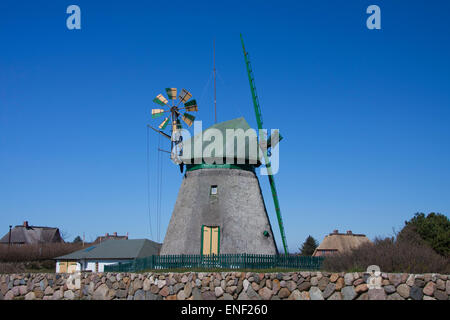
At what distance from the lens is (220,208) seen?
67.9 ft

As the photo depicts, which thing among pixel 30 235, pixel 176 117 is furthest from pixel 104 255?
pixel 30 235

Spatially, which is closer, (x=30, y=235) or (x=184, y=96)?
(x=184, y=96)

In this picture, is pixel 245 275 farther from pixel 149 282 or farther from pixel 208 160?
pixel 208 160

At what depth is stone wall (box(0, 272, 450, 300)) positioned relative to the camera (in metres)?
11.8

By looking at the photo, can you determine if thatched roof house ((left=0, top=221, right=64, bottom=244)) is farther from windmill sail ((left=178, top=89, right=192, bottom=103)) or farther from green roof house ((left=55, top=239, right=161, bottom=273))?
windmill sail ((left=178, top=89, right=192, bottom=103))

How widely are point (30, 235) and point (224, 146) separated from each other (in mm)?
51616

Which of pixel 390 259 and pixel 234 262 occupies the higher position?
→ pixel 390 259

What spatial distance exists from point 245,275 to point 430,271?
5.41 meters

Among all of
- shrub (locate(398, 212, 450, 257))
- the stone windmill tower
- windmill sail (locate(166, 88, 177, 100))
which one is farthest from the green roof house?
shrub (locate(398, 212, 450, 257))

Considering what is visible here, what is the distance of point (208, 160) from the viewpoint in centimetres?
2159

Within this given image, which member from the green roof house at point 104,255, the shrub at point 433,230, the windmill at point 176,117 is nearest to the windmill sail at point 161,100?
the windmill at point 176,117

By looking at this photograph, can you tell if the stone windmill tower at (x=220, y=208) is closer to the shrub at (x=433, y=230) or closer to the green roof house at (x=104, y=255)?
the shrub at (x=433, y=230)

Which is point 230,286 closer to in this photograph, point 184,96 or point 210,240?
→ point 210,240
